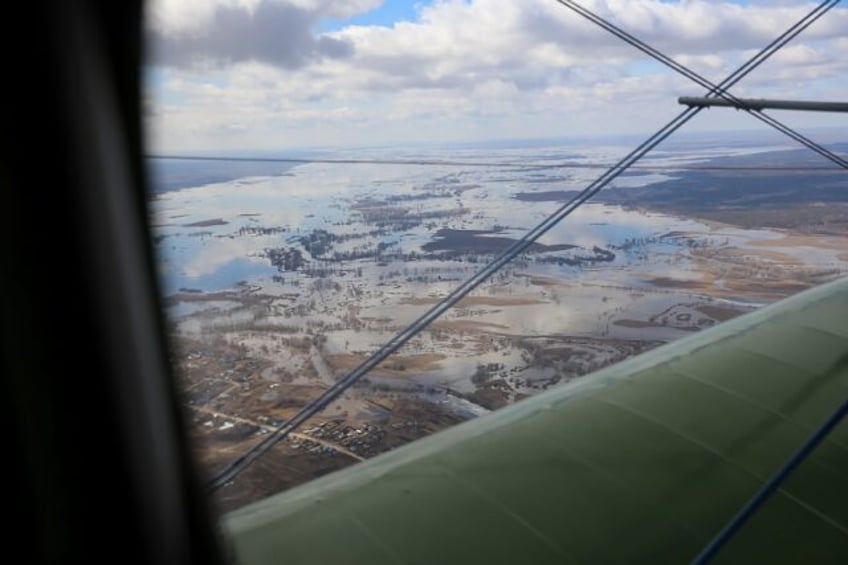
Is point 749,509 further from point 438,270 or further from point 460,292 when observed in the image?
point 438,270

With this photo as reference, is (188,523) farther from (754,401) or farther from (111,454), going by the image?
(754,401)

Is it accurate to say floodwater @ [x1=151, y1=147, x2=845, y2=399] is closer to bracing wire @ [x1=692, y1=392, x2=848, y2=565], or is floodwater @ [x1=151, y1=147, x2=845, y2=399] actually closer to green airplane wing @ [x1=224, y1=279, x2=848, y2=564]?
green airplane wing @ [x1=224, y1=279, x2=848, y2=564]

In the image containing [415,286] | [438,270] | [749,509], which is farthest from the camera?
[438,270]

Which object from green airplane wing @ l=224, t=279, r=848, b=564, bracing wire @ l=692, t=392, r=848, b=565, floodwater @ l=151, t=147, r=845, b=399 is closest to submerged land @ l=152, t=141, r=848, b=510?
floodwater @ l=151, t=147, r=845, b=399

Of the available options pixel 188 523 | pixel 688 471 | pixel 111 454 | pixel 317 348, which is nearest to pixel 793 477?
pixel 688 471

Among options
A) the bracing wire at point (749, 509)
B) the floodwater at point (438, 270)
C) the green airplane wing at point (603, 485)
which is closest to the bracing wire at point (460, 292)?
the green airplane wing at point (603, 485)

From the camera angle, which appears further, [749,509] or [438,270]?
[438,270]

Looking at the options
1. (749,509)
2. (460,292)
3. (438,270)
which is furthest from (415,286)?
(749,509)
